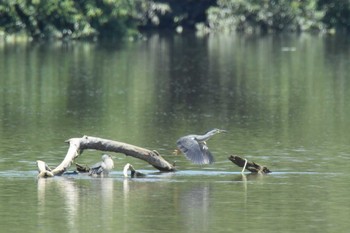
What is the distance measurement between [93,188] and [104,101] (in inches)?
805

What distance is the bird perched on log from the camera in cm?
2900

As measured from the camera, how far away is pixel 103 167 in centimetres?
2905

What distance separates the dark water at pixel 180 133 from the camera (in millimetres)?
24766

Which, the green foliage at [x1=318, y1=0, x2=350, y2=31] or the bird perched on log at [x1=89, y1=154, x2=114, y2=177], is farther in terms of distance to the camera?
the green foliage at [x1=318, y1=0, x2=350, y2=31]

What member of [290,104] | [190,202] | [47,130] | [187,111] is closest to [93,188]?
[190,202]

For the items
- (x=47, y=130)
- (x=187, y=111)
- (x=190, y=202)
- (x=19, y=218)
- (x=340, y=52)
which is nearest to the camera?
(x=19, y=218)

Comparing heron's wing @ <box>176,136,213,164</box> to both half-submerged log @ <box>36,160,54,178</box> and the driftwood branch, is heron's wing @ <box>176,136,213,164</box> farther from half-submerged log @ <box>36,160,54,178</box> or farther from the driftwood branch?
half-submerged log @ <box>36,160,54,178</box>

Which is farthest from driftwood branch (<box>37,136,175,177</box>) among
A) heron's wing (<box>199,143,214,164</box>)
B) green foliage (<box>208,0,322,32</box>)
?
green foliage (<box>208,0,322,32</box>)

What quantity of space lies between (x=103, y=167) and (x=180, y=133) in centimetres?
919

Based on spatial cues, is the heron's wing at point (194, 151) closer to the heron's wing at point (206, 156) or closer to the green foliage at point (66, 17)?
the heron's wing at point (206, 156)

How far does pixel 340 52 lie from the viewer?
7819cm

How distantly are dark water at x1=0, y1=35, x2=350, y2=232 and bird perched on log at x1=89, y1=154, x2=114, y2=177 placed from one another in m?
0.26

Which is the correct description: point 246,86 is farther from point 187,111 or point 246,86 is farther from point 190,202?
point 190,202

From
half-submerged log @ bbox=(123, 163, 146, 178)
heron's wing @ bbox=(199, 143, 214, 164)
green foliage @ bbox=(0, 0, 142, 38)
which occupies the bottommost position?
half-submerged log @ bbox=(123, 163, 146, 178)
